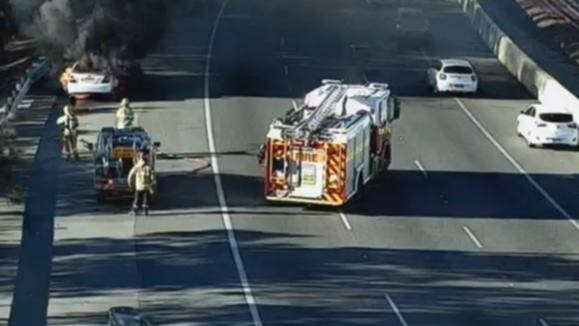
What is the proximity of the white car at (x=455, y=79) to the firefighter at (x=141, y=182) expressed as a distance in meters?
22.8

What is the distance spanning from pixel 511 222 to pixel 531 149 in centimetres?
1133

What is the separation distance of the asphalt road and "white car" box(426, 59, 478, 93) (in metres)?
0.53

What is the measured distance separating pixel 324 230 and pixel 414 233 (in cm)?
210

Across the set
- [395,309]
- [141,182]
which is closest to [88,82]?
[141,182]

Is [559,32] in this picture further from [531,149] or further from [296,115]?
[296,115]

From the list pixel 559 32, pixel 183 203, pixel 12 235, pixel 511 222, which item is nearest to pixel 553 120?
pixel 511 222

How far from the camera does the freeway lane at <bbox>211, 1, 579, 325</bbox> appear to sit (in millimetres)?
35188

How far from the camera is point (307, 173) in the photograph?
43.1 meters

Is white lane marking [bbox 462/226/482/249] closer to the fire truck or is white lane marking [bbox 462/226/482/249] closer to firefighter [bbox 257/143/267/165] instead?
the fire truck

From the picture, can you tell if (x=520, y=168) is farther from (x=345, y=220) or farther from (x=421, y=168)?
(x=345, y=220)

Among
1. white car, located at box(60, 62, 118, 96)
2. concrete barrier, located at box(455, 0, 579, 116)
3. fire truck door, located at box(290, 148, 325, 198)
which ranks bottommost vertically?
concrete barrier, located at box(455, 0, 579, 116)

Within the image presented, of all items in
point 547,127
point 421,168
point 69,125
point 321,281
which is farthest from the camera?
point 547,127

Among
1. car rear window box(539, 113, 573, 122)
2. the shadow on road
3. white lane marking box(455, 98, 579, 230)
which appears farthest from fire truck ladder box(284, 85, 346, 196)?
car rear window box(539, 113, 573, 122)

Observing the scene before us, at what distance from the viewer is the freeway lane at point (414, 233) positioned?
115ft
